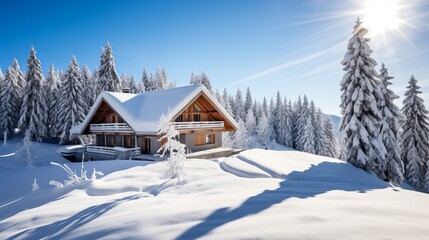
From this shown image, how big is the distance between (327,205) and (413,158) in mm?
29728

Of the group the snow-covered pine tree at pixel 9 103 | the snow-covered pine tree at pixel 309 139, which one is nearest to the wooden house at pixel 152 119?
the snow-covered pine tree at pixel 9 103

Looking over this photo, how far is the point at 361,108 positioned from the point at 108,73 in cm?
3874

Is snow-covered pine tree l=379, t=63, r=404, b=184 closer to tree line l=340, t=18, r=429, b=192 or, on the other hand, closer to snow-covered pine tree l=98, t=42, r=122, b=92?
tree line l=340, t=18, r=429, b=192

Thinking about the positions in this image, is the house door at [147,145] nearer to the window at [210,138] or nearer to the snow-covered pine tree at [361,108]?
the window at [210,138]

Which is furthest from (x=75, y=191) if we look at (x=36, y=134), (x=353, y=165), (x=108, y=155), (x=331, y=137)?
(x=331, y=137)

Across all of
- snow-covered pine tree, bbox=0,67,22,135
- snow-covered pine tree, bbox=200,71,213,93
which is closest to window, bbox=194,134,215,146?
snow-covered pine tree, bbox=200,71,213,93

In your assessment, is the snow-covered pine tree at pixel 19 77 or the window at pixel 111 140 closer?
the window at pixel 111 140

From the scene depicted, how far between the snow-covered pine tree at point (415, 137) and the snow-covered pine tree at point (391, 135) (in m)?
4.57

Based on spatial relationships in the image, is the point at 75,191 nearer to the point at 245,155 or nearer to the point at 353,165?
the point at 245,155

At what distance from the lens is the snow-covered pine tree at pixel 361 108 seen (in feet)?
61.6

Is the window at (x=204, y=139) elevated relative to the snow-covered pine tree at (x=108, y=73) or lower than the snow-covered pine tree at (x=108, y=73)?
lower

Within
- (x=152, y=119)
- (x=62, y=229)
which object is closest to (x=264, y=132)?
(x=152, y=119)

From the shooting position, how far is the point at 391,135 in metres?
23.4

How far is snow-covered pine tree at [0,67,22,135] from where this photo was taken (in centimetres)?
4156
